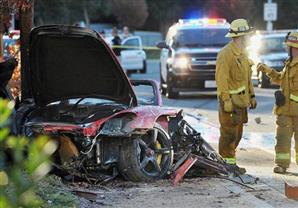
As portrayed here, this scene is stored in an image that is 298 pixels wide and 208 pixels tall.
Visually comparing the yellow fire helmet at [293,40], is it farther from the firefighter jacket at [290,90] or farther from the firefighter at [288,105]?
the firefighter jacket at [290,90]

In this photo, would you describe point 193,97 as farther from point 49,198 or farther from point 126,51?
point 49,198

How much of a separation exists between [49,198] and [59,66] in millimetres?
2095

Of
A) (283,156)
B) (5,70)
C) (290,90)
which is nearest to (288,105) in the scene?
(290,90)

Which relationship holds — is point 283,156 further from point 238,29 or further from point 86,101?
point 86,101

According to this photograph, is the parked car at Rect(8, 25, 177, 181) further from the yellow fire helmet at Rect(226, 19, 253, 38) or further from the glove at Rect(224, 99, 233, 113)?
the yellow fire helmet at Rect(226, 19, 253, 38)

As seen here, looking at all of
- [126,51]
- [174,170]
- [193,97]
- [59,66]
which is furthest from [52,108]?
[126,51]

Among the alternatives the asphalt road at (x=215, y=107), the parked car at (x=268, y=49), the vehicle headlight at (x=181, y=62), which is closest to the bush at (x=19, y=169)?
the asphalt road at (x=215, y=107)

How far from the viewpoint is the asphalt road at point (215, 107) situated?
12461 millimetres

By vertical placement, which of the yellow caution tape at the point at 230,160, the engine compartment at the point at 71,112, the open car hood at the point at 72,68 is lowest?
the yellow caution tape at the point at 230,160

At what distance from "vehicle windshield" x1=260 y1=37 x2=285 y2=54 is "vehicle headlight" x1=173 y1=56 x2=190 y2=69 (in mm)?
6359

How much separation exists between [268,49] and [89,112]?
683 inches

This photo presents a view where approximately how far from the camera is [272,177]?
7156 mm

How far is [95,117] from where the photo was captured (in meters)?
6.53

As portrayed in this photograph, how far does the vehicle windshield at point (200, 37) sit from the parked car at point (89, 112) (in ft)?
36.0
